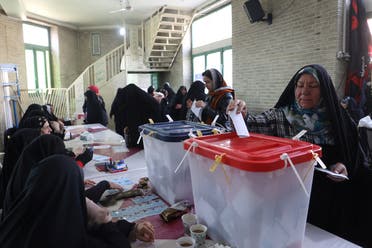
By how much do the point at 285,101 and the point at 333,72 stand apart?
121 inches

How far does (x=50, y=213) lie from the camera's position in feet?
2.88

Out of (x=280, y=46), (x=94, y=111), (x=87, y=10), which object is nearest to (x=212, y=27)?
(x=280, y=46)

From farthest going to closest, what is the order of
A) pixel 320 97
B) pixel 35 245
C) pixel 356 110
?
pixel 356 110, pixel 320 97, pixel 35 245

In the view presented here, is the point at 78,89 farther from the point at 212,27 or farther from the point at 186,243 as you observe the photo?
the point at 186,243

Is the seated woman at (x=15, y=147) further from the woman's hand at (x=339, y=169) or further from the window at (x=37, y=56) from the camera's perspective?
the window at (x=37, y=56)

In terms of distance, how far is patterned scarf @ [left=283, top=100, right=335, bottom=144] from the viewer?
1564 millimetres

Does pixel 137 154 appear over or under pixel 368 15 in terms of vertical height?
under

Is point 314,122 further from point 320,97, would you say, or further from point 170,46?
point 170,46

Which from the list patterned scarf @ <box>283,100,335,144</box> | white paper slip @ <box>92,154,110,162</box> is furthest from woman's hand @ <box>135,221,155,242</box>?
white paper slip @ <box>92,154,110,162</box>

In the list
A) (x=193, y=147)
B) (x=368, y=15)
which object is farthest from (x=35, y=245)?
(x=368, y=15)

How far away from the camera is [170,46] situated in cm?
902

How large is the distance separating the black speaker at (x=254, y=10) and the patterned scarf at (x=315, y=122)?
14.1 ft

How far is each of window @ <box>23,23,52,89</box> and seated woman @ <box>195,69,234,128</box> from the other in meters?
7.11

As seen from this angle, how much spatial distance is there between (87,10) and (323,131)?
8309 mm
